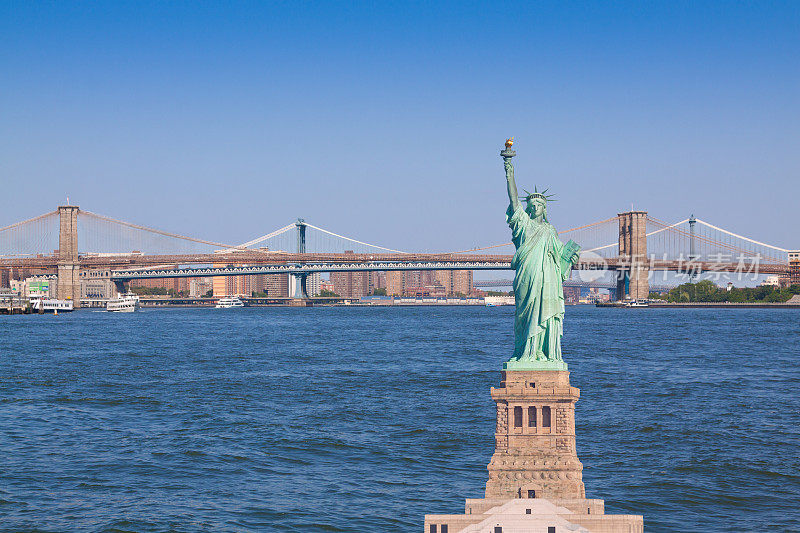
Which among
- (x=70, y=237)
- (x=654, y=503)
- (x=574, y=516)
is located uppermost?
(x=70, y=237)

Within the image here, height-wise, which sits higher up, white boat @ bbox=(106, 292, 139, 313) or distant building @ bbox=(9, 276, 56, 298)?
distant building @ bbox=(9, 276, 56, 298)

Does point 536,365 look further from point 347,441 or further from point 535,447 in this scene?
point 347,441

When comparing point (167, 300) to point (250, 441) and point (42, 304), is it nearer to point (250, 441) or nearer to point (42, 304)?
point (42, 304)

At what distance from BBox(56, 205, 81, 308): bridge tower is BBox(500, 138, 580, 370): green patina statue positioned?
341ft

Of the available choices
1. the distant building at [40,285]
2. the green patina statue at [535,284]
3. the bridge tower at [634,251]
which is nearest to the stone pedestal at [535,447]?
the green patina statue at [535,284]

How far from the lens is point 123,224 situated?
400 feet

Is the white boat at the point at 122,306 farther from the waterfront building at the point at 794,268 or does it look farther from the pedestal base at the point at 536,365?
the pedestal base at the point at 536,365

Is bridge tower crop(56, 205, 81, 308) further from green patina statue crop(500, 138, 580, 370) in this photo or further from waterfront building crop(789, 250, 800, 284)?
green patina statue crop(500, 138, 580, 370)

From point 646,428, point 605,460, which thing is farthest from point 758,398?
point 605,460

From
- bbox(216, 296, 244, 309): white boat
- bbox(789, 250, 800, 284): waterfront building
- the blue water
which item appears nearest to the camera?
the blue water

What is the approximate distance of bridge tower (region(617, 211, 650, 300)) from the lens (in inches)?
4776

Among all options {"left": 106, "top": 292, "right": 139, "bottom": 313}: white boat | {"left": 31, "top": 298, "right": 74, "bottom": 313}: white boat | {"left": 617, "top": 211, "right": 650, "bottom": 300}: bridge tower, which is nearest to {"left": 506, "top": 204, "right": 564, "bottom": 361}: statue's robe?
{"left": 31, "top": 298, "right": 74, "bottom": 313}: white boat

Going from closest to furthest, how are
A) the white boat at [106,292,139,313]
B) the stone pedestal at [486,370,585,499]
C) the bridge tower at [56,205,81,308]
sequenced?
→ the stone pedestal at [486,370,585,499], the bridge tower at [56,205,81,308], the white boat at [106,292,139,313]

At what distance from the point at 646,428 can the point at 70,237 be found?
336 feet
